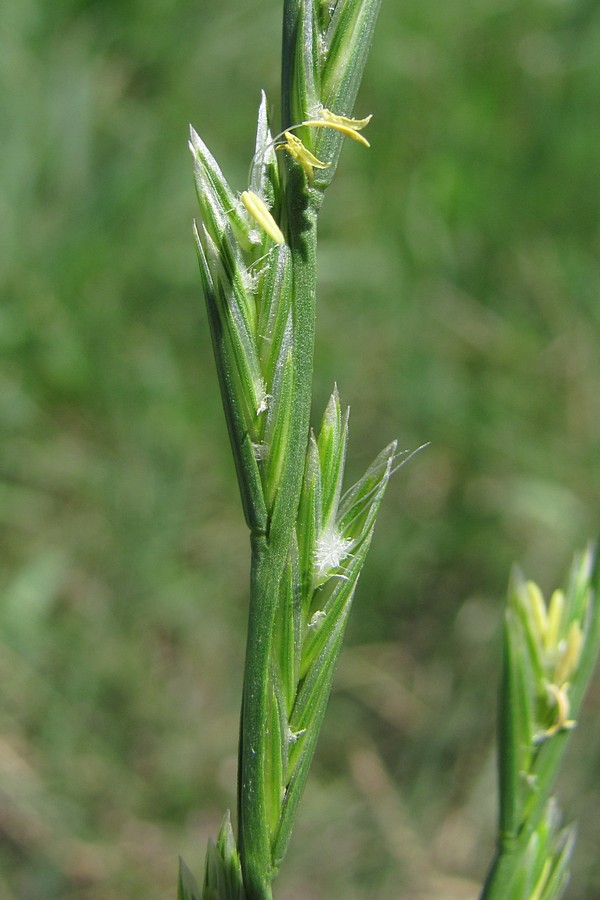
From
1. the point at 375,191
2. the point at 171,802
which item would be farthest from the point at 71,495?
the point at 375,191

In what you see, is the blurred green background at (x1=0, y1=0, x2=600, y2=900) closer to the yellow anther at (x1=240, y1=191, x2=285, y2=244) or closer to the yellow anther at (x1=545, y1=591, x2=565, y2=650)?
the yellow anther at (x1=545, y1=591, x2=565, y2=650)

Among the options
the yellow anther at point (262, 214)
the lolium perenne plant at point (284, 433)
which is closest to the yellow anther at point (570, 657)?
the lolium perenne plant at point (284, 433)

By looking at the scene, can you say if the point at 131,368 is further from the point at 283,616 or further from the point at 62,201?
the point at 283,616

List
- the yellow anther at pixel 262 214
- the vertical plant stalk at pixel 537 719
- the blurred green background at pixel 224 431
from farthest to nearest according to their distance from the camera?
the blurred green background at pixel 224 431
the vertical plant stalk at pixel 537 719
the yellow anther at pixel 262 214

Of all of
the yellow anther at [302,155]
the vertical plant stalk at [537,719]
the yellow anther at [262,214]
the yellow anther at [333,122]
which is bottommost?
the vertical plant stalk at [537,719]

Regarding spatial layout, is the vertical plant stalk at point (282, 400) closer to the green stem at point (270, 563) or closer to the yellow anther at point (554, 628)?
the green stem at point (270, 563)
